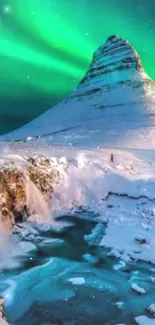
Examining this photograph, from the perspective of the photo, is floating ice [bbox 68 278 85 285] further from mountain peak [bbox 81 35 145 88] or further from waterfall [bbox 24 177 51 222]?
mountain peak [bbox 81 35 145 88]

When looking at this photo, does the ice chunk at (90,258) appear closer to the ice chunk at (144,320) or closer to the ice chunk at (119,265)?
the ice chunk at (119,265)

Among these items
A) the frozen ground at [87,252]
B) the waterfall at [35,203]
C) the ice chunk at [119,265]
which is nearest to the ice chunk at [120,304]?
the frozen ground at [87,252]

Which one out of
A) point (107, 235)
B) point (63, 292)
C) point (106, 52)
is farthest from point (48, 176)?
point (106, 52)

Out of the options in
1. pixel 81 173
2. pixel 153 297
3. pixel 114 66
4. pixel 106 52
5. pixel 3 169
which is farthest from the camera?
pixel 106 52

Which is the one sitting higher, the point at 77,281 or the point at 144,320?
the point at 77,281

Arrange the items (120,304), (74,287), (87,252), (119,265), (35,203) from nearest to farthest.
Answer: (120,304) → (74,287) → (119,265) → (87,252) → (35,203)

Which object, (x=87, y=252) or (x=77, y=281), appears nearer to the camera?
(x=77, y=281)

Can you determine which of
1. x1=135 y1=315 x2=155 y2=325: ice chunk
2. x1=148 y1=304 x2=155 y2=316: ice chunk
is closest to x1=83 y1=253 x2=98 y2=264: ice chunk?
x1=148 y1=304 x2=155 y2=316: ice chunk

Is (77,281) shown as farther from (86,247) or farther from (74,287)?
(86,247)

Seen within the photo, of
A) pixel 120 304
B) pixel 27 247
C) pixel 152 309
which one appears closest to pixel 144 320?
pixel 152 309

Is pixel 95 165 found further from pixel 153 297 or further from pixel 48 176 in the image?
pixel 153 297
